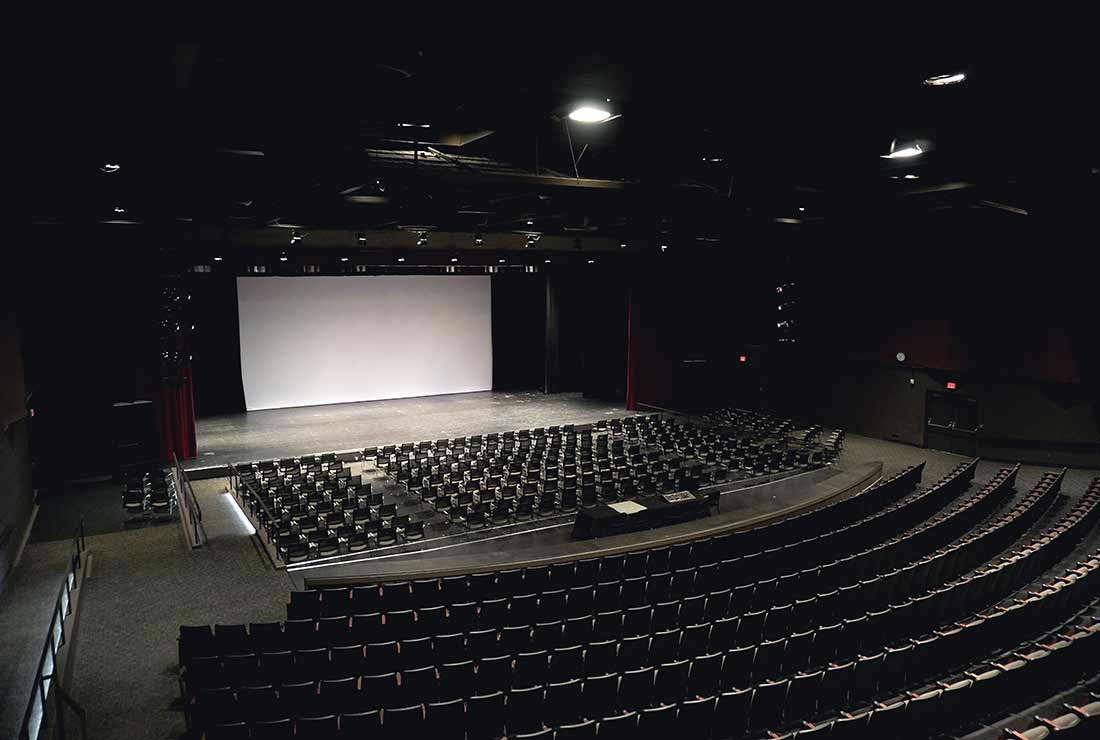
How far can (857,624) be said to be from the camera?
319 inches

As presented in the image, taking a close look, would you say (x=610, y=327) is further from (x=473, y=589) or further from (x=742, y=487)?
(x=473, y=589)

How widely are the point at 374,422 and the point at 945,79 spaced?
21.8 meters

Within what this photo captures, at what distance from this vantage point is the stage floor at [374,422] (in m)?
20.9

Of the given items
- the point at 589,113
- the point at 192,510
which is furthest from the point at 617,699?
the point at 192,510

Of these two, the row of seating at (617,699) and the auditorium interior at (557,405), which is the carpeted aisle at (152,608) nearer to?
the auditorium interior at (557,405)

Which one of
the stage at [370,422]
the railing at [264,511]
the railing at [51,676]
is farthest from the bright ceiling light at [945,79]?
the stage at [370,422]

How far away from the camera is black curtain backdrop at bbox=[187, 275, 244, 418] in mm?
25844

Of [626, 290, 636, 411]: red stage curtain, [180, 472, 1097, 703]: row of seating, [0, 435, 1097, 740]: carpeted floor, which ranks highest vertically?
[626, 290, 636, 411]: red stage curtain

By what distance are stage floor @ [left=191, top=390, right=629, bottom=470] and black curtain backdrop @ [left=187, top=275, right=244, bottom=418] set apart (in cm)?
93

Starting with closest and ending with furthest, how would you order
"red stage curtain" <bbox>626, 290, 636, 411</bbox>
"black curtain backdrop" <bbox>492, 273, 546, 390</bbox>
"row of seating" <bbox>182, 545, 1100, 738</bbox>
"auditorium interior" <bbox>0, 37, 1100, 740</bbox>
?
"auditorium interior" <bbox>0, 37, 1100, 740</bbox>
"row of seating" <bbox>182, 545, 1100, 738</bbox>
"red stage curtain" <bbox>626, 290, 636, 411</bbox>
"black curtain backdrop" <bbox>492, 273, 546, 390</bbox>

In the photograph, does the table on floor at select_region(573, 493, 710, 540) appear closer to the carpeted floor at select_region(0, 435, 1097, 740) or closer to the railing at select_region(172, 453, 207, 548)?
the carpeted floor at select_region(0, 435, 1097, 740)

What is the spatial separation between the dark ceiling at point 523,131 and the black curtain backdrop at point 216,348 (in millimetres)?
10342

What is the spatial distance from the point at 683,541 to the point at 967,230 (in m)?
12.7

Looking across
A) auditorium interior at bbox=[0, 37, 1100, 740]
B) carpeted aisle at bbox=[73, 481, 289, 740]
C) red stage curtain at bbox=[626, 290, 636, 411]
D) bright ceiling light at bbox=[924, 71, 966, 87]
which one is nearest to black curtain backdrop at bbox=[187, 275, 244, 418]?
auditorium interior at bbox=[0, 37, 1100, 740]
